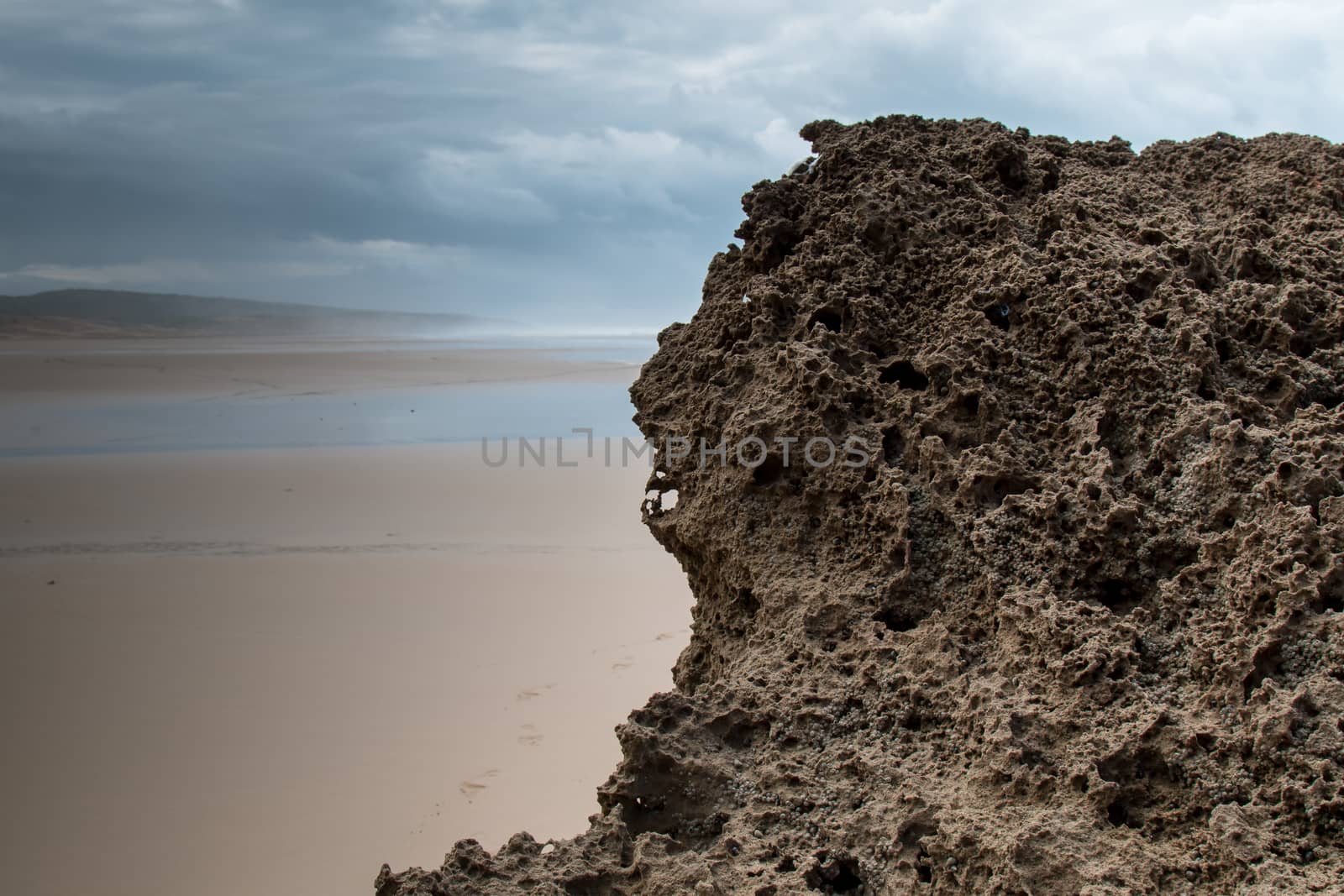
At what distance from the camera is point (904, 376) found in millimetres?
2318

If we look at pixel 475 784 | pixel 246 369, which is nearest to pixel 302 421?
pixel 246 369

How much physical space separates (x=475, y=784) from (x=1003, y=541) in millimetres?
2321

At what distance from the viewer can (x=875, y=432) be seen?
2.19m

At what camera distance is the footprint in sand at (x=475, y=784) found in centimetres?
356

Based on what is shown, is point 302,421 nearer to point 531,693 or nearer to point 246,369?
point 246,369

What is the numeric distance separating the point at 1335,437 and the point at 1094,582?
0.49 meters

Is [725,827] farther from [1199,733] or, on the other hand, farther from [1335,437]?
[1335,437]

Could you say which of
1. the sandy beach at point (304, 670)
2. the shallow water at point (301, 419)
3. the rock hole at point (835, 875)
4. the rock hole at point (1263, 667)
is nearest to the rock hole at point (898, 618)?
the rock hole at point (835, 875)

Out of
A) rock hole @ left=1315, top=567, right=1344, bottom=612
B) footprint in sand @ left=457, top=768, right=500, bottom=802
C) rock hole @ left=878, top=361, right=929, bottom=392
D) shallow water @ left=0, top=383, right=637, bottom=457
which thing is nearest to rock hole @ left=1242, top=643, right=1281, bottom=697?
rock hole @ left=1315, top=567, right=1344, bottom=612

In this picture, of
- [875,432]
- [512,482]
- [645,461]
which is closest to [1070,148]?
[875,432]

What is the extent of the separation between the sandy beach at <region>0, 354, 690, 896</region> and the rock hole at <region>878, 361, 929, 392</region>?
1.93 meters

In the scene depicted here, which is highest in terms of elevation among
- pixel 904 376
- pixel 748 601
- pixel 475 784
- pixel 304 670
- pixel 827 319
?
pixel 827 319

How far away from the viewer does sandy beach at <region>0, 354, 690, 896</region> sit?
3.32m

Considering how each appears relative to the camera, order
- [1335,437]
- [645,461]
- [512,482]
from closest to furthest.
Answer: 1. [1335,437]
2. [512,482]
3. [645,461]
